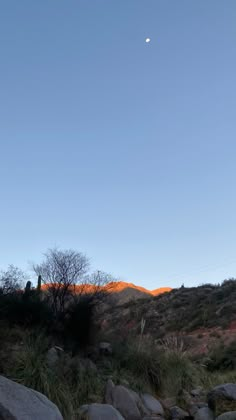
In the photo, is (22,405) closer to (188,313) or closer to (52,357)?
(52,357)

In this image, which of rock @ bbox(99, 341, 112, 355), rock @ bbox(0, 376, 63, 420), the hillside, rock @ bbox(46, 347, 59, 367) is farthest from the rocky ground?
the hillside

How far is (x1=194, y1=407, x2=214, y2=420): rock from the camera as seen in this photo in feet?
33.6

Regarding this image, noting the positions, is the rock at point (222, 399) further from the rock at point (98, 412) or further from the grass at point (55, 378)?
the rock at point (98, 412)

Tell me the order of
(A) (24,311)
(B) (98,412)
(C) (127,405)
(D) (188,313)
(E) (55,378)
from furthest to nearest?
(D) (188,313), (A) (24,311), (C) (127,405), (E) (55,378), (B) (98,412)

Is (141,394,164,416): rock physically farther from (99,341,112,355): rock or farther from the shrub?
the shrub

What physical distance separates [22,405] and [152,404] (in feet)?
16.2

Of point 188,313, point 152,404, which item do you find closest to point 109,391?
point 152,404

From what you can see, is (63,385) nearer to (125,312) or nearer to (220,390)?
(220,390)

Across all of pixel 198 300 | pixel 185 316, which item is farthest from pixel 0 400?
pixel 198 300

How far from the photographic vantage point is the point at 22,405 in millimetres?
6277

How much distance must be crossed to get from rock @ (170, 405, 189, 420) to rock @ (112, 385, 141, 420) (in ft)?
3.64

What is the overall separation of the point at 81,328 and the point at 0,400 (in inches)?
241

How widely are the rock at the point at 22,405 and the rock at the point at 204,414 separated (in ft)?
15.5

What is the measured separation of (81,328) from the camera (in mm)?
12195
